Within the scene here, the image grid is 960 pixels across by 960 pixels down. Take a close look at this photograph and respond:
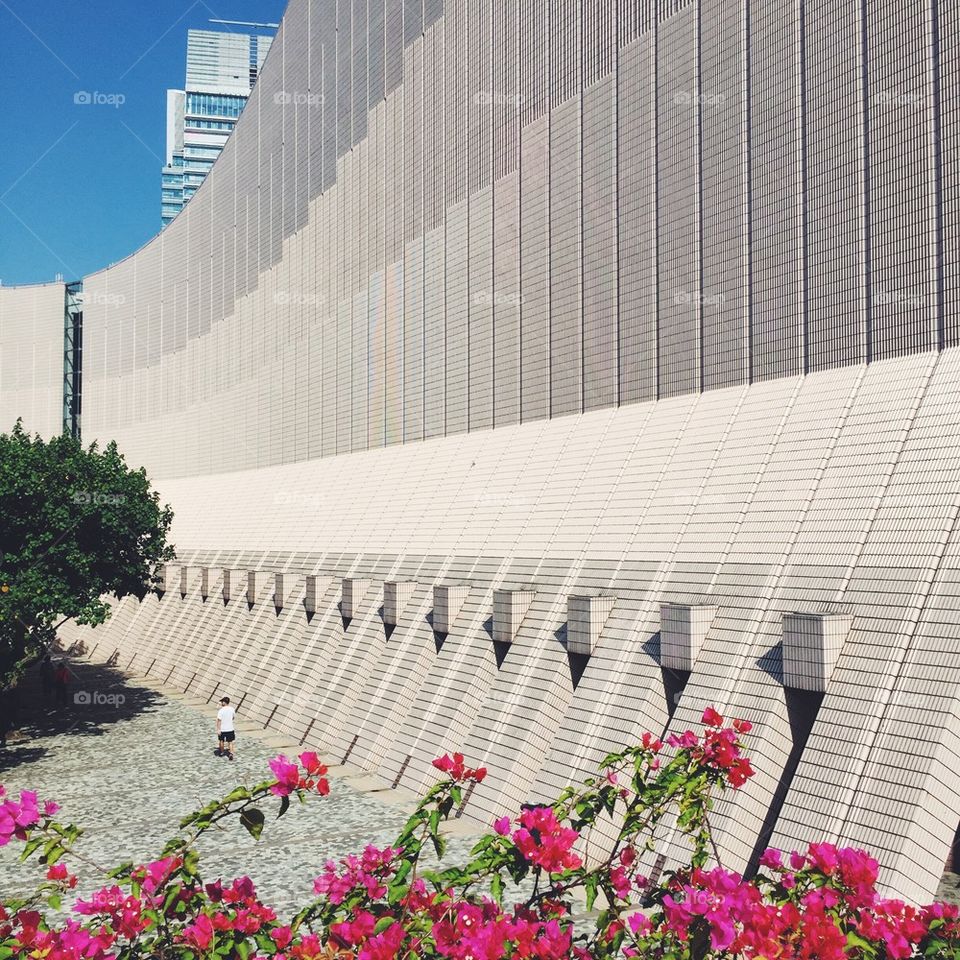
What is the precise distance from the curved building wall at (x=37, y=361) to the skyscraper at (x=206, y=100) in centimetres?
9141

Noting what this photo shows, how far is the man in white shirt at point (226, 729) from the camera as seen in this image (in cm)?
2184

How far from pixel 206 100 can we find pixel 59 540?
142840mm

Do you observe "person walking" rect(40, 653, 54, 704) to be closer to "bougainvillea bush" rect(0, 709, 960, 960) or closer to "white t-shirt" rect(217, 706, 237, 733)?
"white t-shirt" rect(217, 706, 237, 733)

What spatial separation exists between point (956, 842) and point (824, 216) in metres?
9.95

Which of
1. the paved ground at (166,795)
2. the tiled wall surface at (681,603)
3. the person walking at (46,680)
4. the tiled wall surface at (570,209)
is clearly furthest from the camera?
the person walking at (46,680)

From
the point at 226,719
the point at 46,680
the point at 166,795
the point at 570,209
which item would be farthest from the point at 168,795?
the point at 46,680

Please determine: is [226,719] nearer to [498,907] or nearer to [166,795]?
[166,795]

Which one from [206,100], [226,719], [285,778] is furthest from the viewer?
[206,100]

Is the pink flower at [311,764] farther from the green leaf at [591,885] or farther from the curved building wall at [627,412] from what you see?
the curved building wall at [627,412]

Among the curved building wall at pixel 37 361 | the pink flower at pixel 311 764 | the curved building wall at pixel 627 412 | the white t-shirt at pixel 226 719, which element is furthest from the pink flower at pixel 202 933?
the curved building wall at pixel 37 361

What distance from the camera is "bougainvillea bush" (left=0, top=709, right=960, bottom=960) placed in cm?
459

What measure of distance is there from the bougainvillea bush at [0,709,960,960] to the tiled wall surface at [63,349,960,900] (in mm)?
6705

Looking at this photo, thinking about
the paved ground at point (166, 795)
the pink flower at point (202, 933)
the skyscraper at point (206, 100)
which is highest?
the skyscraper at point (206, 100)

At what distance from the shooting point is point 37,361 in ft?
208
